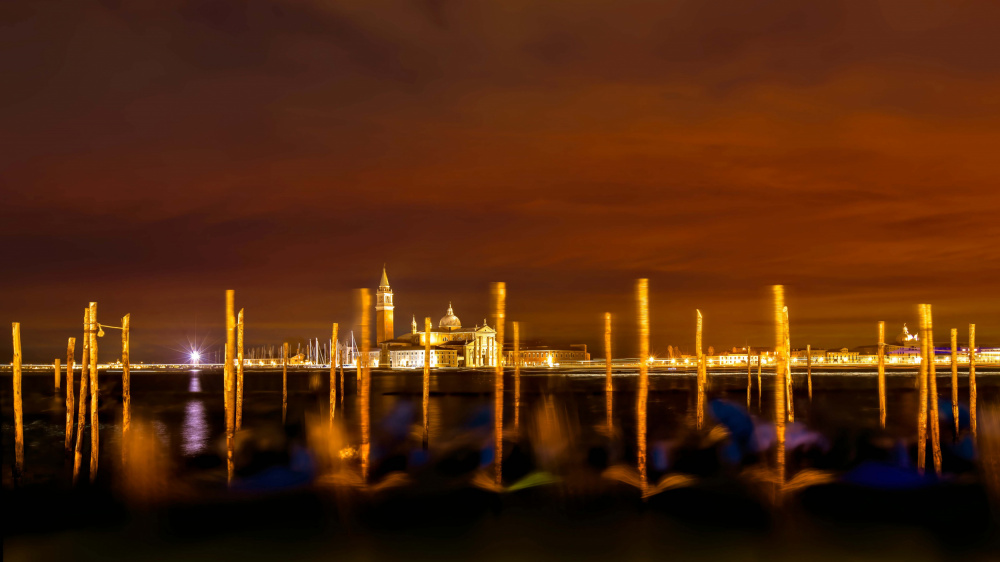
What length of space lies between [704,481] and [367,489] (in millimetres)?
8890

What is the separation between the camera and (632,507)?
18.2m

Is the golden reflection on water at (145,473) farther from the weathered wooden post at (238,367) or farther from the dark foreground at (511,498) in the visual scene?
the weathered wooden post at (238,367)

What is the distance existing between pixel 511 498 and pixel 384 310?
13995cm

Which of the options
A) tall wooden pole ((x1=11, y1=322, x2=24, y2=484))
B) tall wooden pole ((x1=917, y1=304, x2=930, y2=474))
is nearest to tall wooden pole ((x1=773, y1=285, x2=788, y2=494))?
tall wooden pole ((x1=917, y1=304, x2=930, y2=474))

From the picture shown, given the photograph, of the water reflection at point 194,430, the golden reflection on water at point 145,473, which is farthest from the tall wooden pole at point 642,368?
the water reflection at point 194,430

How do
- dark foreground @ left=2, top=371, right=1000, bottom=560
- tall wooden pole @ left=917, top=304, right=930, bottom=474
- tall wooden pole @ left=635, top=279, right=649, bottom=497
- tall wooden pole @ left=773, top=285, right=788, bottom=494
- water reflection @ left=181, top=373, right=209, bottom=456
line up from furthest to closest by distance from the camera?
water reflection @ left=181, top=373, right=209, bottom=456 < tall wooden pole @ left=917, top=304, right=930, bottom=474 < tall wooden pole @ left=635, top=279, right=649, bottom=497 < tall wooden pole @ left=773, top=285, right=788, bottom=494 < dark foreground @ left=2, top=371, right=1000, bottom=560

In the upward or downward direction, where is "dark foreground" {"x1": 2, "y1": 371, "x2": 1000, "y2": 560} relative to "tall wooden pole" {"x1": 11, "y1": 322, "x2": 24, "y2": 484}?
downward

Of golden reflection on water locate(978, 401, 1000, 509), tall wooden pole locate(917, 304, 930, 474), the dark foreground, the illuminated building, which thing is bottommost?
the illuminated building

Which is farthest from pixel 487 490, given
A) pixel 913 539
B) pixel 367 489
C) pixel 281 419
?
pixel 281 419

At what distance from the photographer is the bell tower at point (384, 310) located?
155375 mm

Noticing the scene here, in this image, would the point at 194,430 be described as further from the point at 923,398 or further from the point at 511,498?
the point at 923,398

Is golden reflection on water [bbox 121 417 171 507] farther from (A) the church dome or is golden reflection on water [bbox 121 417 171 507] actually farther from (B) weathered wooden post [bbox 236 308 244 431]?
(A) the church dome

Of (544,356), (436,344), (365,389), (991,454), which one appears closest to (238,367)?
(365,389)

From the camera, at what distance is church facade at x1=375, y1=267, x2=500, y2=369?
142 metres
